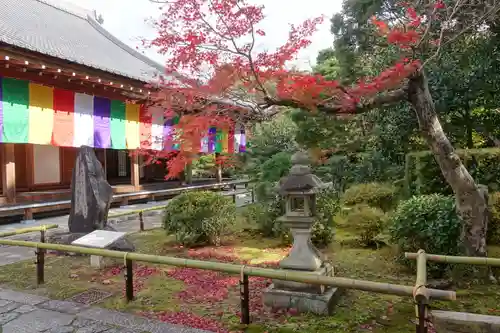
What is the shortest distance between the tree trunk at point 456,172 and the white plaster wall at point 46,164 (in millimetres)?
13061

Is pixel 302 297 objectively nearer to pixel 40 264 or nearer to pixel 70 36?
pixel 40 264

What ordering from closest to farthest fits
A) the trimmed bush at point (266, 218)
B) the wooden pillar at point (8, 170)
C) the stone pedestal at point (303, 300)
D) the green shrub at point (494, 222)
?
the stone pedestal at point (303, 300) → the green shrub at point (494, 222) → the trimmed bush at point (266, 218) → the wooden pillar at point (8, 170)

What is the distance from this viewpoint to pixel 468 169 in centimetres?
731

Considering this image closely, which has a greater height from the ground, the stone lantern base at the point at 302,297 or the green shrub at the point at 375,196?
the green shrub at the point at 375,196

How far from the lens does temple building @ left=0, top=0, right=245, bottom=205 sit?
→ 1023cm

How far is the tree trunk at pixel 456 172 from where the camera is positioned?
15.6 ft

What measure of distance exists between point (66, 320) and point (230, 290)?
196cm

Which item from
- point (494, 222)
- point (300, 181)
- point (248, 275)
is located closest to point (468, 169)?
point (494, 222)

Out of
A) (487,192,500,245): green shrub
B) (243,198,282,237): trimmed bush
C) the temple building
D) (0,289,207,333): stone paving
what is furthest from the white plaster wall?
(487,192,500,245): green shrub

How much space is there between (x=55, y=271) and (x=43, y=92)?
270 inches

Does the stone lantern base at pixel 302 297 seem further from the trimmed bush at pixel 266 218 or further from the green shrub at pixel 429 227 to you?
the trimmed bush at pixel 266 218

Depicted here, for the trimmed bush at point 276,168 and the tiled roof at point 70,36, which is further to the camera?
the tiled roof at point 70,36

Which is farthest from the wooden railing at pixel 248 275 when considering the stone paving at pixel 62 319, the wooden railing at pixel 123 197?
the wooden railing at pixel 123 197

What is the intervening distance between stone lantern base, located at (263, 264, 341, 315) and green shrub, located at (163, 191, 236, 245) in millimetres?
3291
